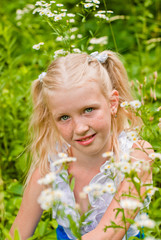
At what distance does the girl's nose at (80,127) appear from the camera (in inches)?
59.0

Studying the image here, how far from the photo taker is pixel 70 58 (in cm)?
165

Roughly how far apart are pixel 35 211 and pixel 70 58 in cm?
75

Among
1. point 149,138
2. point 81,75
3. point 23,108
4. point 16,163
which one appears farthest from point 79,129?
point 23,108

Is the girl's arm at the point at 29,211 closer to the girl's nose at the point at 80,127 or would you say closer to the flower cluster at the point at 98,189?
the girl's nose at the point at 80,127

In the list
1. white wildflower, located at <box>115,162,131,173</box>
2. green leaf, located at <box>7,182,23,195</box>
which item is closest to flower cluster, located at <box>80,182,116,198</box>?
white wildflower, located at <box>115,162,131,173</box>

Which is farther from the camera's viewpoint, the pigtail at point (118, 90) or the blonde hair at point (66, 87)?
the pigtail at point (118, 90)

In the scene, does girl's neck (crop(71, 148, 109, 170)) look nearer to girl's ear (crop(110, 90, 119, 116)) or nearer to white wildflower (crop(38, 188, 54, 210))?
girl's ear (crop(110, 90, 119, 116))

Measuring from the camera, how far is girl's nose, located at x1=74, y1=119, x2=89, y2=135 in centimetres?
150

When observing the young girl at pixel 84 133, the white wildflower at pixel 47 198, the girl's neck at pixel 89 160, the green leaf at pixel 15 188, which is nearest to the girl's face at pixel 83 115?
the young girl at pixel 84 133

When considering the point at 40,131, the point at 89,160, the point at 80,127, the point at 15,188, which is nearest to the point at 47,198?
the point at 80,127

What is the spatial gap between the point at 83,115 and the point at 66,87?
0.13 meters

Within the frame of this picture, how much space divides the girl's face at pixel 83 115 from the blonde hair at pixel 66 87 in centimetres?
4

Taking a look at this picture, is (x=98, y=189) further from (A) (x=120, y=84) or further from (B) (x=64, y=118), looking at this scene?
(A) (x=120, y=84)

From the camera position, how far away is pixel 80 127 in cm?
150
